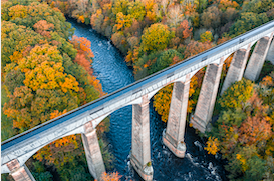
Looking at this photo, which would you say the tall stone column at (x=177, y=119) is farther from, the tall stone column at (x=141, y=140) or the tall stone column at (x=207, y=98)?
the tall stone column at (x=141, y=140)

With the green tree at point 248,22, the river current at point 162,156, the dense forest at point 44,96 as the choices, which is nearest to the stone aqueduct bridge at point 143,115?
the river current at point 162,156

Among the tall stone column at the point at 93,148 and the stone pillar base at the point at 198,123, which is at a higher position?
the tall stone column at the point at 93,148

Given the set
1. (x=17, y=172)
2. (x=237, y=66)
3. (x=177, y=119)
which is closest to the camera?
(x=17, y=172)

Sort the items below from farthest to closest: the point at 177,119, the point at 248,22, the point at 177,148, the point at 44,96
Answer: the point at 248,22 → the point at 177,148 → the point at 177,119 → the point at 44,96

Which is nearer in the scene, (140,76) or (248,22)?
(248,22)

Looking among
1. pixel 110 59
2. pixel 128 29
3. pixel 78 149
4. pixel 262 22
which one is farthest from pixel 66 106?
pixel 262 22

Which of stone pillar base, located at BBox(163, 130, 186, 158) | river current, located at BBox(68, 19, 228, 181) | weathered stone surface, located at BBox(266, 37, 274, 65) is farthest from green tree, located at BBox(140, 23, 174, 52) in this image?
stone pillar base, located at BBox(163, 130, 186, 158)

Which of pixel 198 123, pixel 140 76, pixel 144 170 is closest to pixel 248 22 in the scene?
pixel 198 123

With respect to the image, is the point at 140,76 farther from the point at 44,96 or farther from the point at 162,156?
the point at 44,96

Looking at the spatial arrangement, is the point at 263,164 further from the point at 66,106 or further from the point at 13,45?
the point at 13,45
